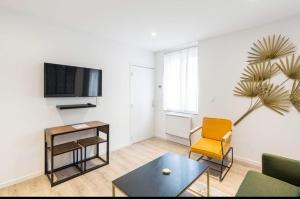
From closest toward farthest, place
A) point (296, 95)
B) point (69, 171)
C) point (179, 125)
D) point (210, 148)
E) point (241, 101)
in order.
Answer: point (296, 95)
point (210, 148)
point (69, 171)
point (241, 101)
point (179, 125)

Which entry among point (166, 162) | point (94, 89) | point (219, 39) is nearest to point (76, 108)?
point (94, 89)

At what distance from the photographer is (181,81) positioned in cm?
411

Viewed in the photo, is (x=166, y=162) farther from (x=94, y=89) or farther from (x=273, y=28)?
(x=273, y=28)

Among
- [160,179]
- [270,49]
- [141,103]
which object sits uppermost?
[270,49]

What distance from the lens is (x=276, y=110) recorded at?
2.71m

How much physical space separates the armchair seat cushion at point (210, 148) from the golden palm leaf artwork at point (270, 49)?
157cm

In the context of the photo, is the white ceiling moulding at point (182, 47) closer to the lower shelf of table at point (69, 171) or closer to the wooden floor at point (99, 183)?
the wooden floor at point (99, 183)

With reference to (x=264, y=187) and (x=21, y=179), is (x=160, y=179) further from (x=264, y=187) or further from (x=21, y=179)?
(x=21, y=179)

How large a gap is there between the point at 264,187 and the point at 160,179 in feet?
3.32

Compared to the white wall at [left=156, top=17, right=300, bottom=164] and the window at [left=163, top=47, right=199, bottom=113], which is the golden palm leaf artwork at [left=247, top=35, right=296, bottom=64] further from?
the window at [left=163, top=47, right=199, bottom=113]

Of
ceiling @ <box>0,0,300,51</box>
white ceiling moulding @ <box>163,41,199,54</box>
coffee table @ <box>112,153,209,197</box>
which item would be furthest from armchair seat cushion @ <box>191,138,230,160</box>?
white ceiling moulding @ <box>163,41,199,54</box>

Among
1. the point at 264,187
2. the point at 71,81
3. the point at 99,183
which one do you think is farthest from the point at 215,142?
the point at 71,81

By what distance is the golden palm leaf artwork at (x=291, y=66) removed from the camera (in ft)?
8.13

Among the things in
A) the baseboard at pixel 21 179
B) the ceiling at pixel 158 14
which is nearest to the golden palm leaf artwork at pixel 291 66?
the ceiling at pixel 158 14
